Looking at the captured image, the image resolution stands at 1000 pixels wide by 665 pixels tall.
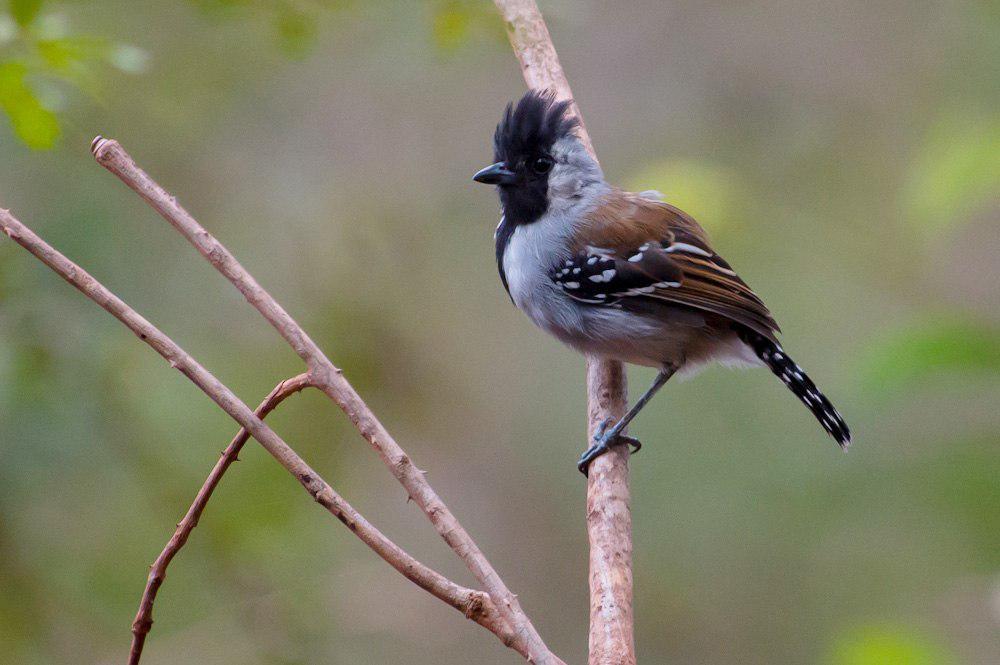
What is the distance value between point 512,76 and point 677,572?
3.37 meters

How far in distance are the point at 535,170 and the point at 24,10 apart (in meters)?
2.02

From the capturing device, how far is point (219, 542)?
12.7 feet

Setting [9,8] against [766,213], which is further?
A: [766,213]

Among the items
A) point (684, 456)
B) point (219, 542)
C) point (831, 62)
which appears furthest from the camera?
point (831, 62)

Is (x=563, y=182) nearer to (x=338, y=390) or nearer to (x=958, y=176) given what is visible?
(x=958, y=176)

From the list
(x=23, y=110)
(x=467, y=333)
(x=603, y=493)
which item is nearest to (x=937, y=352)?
(x=603, y=493)

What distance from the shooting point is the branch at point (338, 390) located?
73.1 inches

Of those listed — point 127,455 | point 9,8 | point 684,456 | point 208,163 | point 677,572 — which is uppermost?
point 208,163

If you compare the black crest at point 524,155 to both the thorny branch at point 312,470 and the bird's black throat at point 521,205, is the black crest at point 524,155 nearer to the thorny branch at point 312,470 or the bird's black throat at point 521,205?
the bird's black throat at point 521,205

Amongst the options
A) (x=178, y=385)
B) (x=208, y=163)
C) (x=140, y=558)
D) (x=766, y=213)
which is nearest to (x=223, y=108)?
(x=208, y=163)

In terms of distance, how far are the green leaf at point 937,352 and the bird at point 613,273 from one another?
0.94 metres

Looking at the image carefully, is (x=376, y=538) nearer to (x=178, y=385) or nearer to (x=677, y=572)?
(x=178, y=385)

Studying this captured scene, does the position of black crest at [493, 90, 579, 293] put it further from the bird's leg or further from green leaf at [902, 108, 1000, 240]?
green leaf at [902, 108, 1000, 240]

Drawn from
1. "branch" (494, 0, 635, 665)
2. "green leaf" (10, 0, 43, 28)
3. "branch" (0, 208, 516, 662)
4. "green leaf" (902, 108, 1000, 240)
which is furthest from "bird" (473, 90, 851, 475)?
"branch" (0, 208, 516, 662)
